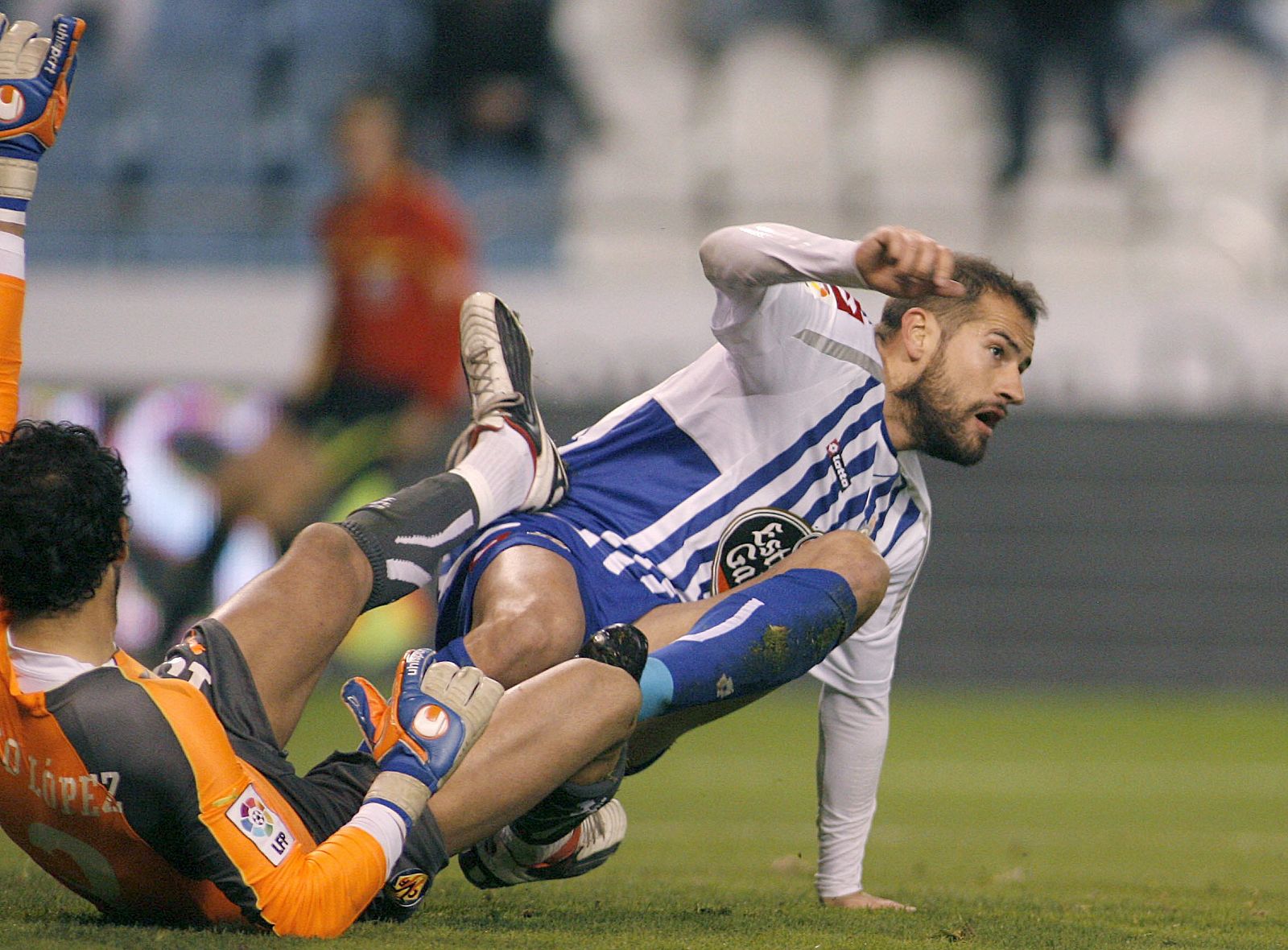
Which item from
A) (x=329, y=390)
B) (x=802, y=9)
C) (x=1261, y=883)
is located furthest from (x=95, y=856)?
(x=802, y=9)

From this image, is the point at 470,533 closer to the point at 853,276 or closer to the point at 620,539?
the point at 620,539

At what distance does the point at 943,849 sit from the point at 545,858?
2.29 metres

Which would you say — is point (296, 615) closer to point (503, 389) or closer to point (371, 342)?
point (503, 389)

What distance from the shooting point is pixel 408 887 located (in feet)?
10.2

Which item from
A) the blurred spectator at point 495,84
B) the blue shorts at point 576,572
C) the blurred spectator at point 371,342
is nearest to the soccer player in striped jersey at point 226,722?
the blue shorts at point 576,572

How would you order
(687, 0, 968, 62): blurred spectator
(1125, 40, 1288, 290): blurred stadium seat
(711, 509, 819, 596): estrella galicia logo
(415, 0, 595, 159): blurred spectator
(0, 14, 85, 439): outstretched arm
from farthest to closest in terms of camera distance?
(687, 0, 968, 62): blurred spectator
(415, 0, 595, 159): blurred spectator
(1125, 40, 1288, 290): blurred stadium seat
(711, 509, 819, 596): estrella galicia logo
(0, 14, 85, 439): outstretched arm

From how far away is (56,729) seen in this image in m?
2.78

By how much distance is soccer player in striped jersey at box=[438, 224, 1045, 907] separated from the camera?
12.1ft

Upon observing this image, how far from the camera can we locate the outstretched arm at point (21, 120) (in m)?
3.27

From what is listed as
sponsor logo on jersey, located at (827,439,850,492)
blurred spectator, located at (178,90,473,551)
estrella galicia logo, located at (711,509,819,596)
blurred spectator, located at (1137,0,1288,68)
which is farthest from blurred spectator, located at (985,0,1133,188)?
estrella galicia logo, located at (711,509,819,596)

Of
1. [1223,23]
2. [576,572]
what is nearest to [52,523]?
[576,572]

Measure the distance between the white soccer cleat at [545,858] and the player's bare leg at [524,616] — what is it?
1.08ft

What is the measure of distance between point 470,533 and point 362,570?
47 cm

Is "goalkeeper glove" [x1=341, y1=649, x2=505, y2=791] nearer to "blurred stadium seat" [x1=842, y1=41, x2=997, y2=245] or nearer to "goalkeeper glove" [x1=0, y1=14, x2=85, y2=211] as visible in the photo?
"goalkeeper glove" [x1=0, y1=14, x2=85, y2=211]
